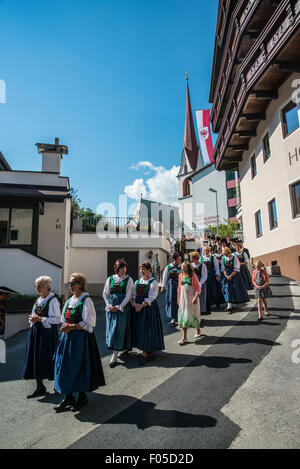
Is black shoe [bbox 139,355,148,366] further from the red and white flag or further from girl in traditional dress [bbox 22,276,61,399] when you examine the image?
the red and white flag

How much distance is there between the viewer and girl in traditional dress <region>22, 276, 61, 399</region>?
4984mm

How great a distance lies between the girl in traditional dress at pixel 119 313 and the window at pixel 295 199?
9100mm

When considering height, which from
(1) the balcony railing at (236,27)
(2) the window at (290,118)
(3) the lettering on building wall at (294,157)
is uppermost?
(1) the balcony railing at (236,27)

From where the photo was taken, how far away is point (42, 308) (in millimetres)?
5180

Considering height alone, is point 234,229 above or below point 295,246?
above

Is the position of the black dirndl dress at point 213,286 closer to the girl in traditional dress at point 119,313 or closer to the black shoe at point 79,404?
the girl in traditional dress at point 119,313

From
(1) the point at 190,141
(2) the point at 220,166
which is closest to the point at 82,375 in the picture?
(2) the point at 220,166

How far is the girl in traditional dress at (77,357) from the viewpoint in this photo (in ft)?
14.0

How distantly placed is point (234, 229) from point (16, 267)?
26596 mm

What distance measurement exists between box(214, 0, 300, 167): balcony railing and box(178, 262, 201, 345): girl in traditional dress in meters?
9.38

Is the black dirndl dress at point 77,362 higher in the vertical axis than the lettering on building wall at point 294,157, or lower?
lower

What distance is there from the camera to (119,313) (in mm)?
6117

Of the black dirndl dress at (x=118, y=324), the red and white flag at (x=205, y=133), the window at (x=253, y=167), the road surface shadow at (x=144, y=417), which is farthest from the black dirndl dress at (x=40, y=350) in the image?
the red and white flag at (x=205, y=133)

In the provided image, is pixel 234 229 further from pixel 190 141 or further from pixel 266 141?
pixel 190 141
